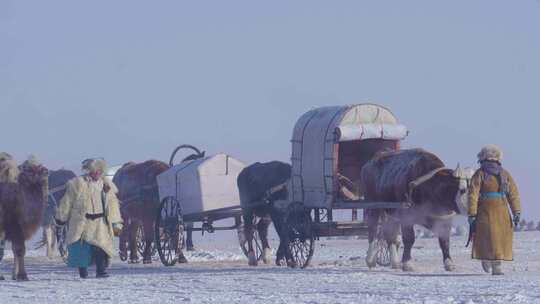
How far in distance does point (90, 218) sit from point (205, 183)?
5698 mm

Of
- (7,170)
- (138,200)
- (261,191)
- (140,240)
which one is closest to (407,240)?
(261,191)

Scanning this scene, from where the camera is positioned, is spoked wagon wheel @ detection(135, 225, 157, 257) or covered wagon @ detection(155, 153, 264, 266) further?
spoked wagon wheel @ detection(135, 225, 157, 257)

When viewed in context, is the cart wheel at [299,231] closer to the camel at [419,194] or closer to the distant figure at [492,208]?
the camel at [419,194]

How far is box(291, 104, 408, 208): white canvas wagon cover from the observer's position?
23.6 meters

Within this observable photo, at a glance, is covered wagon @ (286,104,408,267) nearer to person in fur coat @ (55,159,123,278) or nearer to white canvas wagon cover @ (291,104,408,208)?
white canvas wagon cover @ (291,104,408,208)

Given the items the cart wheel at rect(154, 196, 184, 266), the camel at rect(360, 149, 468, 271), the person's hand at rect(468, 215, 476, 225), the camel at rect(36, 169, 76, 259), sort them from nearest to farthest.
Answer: the person's hand at rect(468, 215, 476, 225)
the camel at rect(360, 149, 468, 271)
the cart wheel at rect(154, 196, 184, 266)
the camel at rect(36, 169, 76, 259)

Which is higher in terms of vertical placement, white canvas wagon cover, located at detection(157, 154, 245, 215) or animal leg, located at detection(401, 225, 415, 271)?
white canvas wagon cover, located at detection(157, 154, 245, 215)

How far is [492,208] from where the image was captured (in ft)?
69.3

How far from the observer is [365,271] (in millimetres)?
22422

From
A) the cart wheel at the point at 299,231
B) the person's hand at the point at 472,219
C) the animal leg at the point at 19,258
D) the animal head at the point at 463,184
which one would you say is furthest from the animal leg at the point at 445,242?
the animal leg at the point at 19,258

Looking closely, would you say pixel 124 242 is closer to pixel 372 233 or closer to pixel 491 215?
pixel 372 233

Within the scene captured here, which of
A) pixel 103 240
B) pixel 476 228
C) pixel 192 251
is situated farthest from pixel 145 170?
pixel 476 228

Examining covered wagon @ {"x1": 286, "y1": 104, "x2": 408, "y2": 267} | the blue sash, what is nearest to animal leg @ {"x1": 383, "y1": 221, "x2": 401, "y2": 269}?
covered wagon @ {"x1": 286, "y1": 104, "x2": 408, "y2": 267}

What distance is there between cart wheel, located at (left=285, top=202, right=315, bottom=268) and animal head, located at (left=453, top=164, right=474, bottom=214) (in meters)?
2.61
